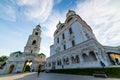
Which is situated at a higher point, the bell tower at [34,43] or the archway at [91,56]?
the bell tower at [34,43]

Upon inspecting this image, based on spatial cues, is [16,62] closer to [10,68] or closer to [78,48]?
[10,68]

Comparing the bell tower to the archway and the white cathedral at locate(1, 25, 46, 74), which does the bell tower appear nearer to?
the white cathedral at locate(1, 25, 46, 74)

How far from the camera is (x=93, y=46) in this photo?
14.8m

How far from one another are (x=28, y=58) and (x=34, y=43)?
9932mm

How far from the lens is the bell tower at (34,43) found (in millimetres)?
41972

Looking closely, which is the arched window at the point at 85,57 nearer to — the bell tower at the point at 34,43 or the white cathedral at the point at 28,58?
the white cathedral at the point at 28,58

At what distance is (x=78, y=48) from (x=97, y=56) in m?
4.78

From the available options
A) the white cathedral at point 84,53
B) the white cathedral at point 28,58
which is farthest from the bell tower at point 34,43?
the white cathedral at point 84,53

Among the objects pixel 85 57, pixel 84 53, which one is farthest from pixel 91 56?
pixel 84 53

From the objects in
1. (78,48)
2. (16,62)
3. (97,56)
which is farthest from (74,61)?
(16,62)

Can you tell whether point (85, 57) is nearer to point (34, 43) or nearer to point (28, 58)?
point (28, 58)

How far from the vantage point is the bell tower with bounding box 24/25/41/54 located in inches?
1652

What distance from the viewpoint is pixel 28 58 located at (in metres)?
39.0

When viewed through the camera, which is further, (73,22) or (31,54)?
(31,54)
